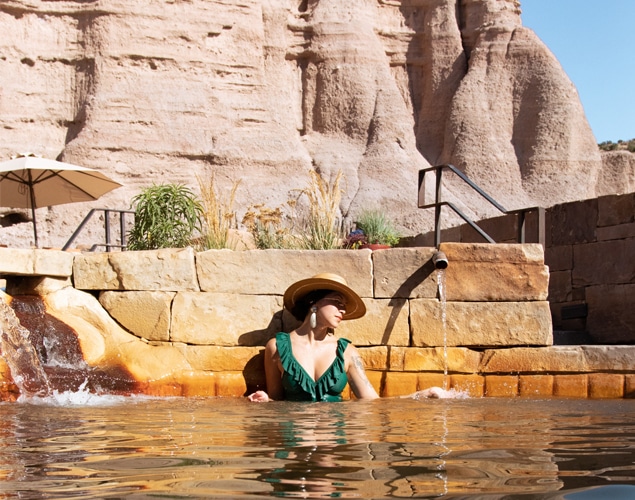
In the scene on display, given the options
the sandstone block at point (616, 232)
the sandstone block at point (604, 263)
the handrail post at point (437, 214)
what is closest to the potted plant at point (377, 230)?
the sandstone block at point (604, 263)

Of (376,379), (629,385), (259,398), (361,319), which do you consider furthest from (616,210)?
(259,398)

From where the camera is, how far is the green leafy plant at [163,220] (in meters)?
9.25

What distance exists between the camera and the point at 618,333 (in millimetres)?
8312

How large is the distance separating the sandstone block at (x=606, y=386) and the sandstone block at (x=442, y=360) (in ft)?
2.90

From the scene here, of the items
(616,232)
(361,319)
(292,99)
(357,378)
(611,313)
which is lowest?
(357,378)

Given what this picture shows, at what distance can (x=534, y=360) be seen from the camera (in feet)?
19.8

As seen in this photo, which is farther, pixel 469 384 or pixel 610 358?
pixel 469 384

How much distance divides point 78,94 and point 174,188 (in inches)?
628

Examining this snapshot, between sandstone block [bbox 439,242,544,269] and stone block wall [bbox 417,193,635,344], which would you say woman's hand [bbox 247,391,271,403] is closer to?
sandstone block [bbox 439,242,544,269]

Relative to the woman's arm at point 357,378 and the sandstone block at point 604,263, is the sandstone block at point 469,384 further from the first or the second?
the sandstone block at point 604,263

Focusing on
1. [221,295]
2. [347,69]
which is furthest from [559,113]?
[221,295]

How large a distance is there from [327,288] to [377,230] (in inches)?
491

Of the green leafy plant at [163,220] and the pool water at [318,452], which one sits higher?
the green leafy plant at [163,220]

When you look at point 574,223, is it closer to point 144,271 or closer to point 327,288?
point 327,288
